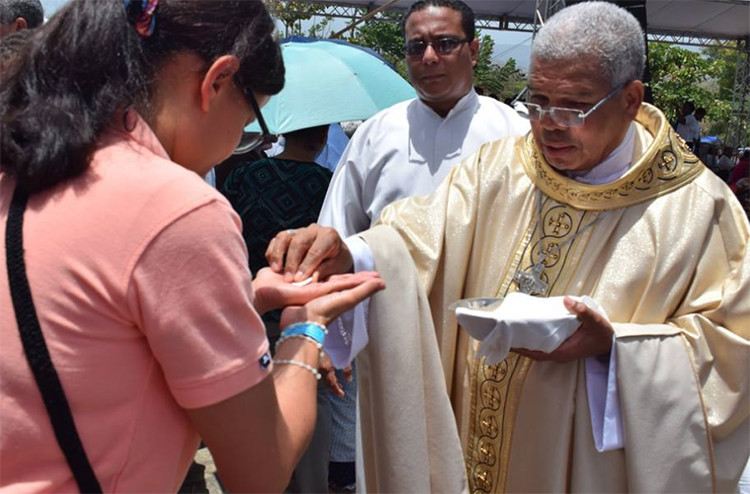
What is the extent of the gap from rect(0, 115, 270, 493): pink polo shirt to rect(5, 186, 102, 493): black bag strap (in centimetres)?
1

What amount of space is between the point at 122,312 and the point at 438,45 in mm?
3054

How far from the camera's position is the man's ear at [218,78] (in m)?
1.40

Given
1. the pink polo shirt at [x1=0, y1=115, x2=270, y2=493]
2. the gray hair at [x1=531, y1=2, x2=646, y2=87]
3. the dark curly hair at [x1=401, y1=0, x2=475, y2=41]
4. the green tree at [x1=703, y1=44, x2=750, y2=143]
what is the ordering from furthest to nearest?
the green tree at [x1=703, y1=44, x2=750, y2=143] < the dark curly hair at [x1=401, y1=0, x2=475, y2=41] < the gray hair at [x1=531, y1=2, x2=646, y2=87] < the pink polo shirt at [x1=0, y1=115, x2=270, y2=493]

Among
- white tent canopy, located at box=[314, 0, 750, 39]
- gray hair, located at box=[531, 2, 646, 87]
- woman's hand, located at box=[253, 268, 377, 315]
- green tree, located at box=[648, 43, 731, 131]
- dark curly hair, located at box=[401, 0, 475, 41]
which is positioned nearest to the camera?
woman's hand, located at box=[253, 268, 377, 315]

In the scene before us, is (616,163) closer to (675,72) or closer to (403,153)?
(403,153)

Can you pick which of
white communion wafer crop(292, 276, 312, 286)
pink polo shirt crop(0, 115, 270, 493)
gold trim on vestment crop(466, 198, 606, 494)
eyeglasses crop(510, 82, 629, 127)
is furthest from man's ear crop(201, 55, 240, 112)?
gold trim on vestment crop(466, 198, 606, 494)

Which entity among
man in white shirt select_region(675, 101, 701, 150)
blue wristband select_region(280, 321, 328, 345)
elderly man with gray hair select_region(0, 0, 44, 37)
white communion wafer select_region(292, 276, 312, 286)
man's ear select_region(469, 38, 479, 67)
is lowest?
man in white shirt select_region(675, 101, 701, 150)

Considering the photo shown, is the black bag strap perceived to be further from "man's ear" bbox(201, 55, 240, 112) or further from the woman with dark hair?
"man's ear" bbox(201, 55, 240, 112)

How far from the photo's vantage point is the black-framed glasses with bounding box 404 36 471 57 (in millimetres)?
4039

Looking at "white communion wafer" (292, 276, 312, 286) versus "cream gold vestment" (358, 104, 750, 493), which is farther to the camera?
"cream gold vestment" (358, 104, 750, 493)

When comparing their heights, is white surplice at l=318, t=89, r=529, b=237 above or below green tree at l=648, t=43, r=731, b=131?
above

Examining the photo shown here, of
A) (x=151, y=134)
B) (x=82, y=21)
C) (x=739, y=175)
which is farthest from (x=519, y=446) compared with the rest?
(x=739, y=175)

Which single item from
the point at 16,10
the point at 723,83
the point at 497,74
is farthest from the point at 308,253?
the point at 723,83

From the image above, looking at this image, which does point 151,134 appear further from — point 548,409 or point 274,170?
point 274,170
